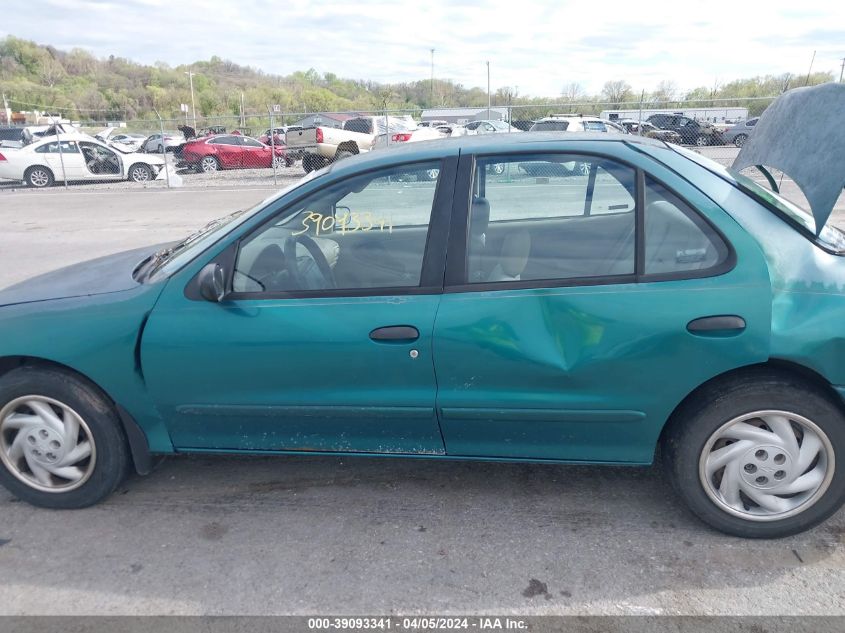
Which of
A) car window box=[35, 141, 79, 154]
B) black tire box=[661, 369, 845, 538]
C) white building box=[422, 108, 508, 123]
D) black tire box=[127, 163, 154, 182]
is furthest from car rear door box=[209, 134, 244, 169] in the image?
black tire box=[661, 369, 845, 538]

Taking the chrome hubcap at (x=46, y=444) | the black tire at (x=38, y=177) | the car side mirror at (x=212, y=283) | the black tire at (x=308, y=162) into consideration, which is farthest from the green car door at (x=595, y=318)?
the black tire at (x=38, y=177)

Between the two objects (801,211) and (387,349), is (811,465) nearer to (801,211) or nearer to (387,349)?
(801,211)

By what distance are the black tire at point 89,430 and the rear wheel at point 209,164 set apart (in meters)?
21.5

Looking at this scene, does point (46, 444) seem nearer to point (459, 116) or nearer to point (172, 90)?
point (459, 116)

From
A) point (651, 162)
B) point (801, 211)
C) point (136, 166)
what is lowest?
point (136, 166)

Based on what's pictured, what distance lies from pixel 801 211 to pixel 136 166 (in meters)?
20.5

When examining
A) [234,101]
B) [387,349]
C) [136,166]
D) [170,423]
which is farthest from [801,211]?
[234,101]

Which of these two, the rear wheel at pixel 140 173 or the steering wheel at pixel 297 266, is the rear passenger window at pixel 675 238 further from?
the rear wheel at pixel 140 173

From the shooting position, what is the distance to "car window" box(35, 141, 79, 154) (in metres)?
19.5

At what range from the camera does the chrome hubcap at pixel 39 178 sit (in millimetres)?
19688

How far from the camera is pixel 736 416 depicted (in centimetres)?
279

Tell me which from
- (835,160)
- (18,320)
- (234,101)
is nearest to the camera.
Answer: (835,160)

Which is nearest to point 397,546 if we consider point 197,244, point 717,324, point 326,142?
point 717,324

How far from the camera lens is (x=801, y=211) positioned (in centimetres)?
335
